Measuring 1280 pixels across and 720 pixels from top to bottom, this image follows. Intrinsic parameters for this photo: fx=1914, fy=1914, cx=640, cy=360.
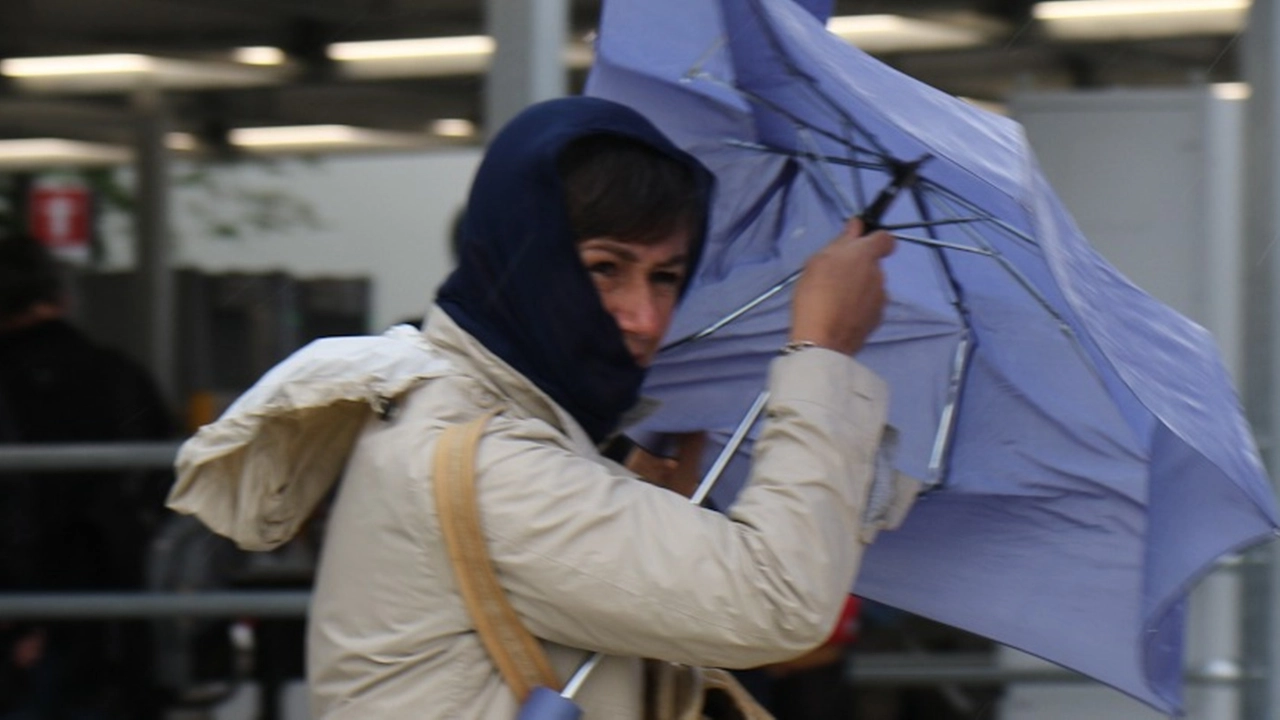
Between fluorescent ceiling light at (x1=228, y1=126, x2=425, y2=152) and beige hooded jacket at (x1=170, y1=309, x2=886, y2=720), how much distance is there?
2.85 m

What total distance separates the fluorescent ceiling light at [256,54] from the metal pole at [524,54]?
1060mm

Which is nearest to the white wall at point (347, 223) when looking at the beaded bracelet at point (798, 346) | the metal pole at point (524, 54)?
the metal pole at point (524, 54)

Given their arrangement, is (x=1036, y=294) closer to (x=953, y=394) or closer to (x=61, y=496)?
(x=953, y=394)

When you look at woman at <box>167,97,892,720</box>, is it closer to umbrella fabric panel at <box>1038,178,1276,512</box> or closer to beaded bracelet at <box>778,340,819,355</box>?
beaded bracelet at <box>778,340,819,355</box>

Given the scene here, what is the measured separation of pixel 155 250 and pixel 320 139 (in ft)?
1.84

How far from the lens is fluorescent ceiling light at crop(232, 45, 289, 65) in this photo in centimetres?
477

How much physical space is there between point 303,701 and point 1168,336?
3.40 metres

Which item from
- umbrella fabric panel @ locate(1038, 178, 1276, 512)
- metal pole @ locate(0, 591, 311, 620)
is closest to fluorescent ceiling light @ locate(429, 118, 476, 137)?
metal pole @ locate(0, 591, 311, 620)

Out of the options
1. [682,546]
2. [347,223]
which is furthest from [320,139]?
[682,546]

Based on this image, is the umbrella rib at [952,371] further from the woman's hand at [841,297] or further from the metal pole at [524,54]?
the metal pole at [524,54]

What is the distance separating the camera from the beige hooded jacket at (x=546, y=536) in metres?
1.72

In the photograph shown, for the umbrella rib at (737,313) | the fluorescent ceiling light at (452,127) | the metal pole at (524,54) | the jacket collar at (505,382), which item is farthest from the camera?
the fluorescent ceiling light at (452,127)

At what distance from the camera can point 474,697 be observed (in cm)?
177

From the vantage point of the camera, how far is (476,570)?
173cm
